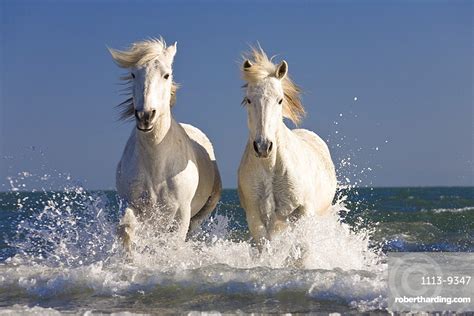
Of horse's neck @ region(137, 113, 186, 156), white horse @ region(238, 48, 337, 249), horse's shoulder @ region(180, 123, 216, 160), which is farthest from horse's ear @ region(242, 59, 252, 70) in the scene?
horse's shoulder @ region(180, 123, 216, 160)

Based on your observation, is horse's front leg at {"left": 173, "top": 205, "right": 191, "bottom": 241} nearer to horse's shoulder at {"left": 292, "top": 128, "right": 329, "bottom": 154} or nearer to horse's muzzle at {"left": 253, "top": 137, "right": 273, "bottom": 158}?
horse's muzzle at {"left": 253, "top": 137, "right": 273, "bottom": 158}

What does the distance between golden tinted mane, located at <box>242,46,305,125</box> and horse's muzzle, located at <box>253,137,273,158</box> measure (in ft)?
2.26

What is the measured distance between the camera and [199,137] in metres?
7.47

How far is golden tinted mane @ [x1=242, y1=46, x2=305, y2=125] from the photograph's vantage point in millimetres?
6059

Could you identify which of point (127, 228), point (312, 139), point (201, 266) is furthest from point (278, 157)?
point (312, 139)

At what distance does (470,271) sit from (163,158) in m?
3.04

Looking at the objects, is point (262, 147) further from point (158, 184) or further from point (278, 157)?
point (158, 184)

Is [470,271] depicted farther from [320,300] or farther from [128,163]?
[128,163]

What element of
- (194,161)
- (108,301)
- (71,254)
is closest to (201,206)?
(194,161)

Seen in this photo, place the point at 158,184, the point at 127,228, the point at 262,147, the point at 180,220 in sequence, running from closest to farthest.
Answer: the point at 262,147 < the point at 127,228 < the point at 158,184 < the point at 180,220

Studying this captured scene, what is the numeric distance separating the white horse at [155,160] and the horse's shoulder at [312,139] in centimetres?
172

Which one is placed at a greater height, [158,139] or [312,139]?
[312,139]

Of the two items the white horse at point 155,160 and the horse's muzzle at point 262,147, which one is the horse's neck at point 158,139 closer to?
the white horse at point 155,160

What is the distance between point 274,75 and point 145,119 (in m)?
1.30
